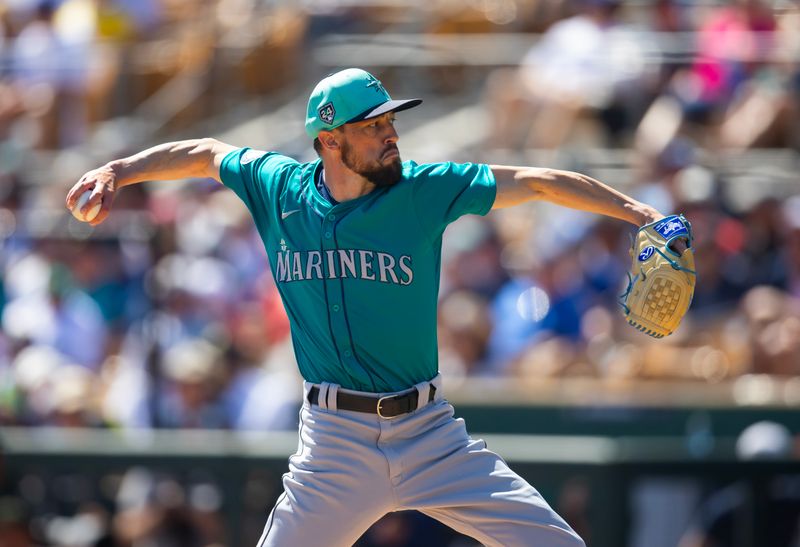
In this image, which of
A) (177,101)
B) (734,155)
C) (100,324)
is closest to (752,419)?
(734,155)

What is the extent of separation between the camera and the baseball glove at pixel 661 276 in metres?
4.68

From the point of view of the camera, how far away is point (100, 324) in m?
9.75

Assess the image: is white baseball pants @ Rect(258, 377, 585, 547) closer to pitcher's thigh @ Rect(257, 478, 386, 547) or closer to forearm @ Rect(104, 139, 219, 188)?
pitcher's thigh @ Rect(257, 478, 386, 547)

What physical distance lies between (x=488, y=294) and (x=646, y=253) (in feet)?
14.3

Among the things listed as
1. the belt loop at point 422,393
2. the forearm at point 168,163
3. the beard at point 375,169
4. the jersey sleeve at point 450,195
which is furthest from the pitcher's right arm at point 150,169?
the belt loop at point 422,393

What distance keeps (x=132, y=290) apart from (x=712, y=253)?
12.7 feet

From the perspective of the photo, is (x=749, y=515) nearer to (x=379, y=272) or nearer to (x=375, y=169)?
(x=379, y=272)

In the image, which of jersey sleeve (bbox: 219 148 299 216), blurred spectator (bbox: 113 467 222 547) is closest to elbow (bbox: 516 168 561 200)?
jersey sleeve (bbox: 219 148 299 216)

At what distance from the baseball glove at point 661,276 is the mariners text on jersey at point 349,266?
2.57 ft

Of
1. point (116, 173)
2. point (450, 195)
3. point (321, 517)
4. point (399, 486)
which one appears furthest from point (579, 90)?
point (321, 517)

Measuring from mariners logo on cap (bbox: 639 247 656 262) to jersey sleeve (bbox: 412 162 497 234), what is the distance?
1.76 ft

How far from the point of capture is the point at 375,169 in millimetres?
4781

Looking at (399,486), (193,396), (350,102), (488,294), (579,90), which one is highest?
(579,90)

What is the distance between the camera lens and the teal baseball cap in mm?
4738
